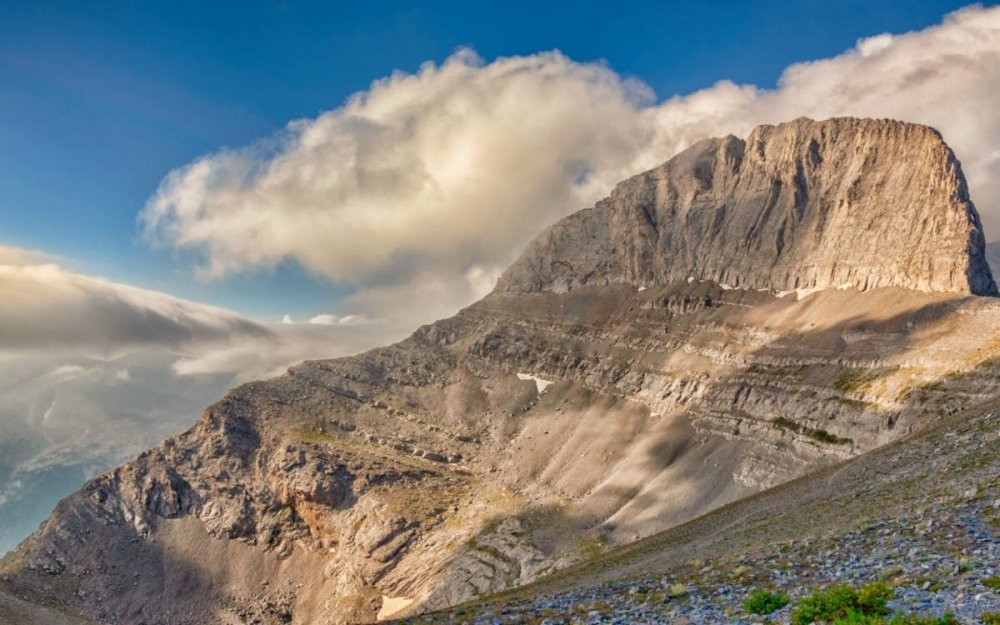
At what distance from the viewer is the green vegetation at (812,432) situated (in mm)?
131637

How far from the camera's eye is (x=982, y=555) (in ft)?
65.2

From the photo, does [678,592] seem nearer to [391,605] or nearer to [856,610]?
[856,610]

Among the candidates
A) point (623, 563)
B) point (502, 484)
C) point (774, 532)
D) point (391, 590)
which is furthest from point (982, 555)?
point (502, 484)

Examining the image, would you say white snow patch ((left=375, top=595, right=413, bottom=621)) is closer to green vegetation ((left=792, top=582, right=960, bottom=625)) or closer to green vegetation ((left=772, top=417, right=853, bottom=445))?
green vegetation ((left=772, top=417, right=853, bottom=445))

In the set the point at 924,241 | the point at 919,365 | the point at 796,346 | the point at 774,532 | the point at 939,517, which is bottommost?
the point at 774,532

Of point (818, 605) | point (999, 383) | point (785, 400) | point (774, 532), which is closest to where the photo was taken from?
point (818, 605)

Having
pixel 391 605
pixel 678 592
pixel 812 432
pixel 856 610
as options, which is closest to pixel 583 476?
pixel 391 605

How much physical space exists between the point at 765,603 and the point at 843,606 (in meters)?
3.04

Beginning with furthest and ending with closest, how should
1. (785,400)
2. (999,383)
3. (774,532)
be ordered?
(785,400) → (999,383) → (774,532)

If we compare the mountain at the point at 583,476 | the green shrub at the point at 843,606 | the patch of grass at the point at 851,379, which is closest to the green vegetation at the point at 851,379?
the patch of grass at the point at 851,379

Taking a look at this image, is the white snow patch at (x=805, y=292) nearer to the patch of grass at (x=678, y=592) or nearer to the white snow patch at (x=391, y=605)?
the white snow patch at (x=391, y=605)

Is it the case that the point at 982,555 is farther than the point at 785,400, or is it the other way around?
the point at 785,400

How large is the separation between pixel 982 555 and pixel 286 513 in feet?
644

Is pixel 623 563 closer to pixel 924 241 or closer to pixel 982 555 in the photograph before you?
pixel 982 555
